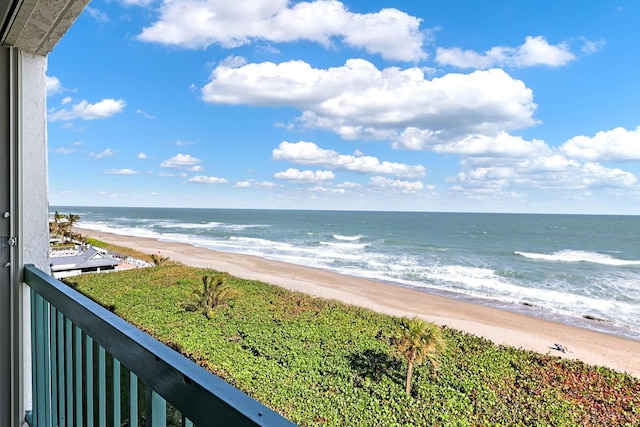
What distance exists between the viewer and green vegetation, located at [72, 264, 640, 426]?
16.3ft

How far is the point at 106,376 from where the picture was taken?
0.77 m

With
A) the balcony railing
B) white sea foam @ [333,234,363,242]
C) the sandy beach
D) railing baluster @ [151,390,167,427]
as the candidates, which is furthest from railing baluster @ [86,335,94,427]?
white sea foam @ [333,234,363,242]

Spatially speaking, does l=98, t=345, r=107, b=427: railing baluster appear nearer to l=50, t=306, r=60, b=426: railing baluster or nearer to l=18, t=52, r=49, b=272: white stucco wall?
l=50, t=306, r=60, b=426: railing baluster

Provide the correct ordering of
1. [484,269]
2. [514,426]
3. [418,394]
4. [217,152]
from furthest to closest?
[217,152] < [484,269] < [418,394] < [514,426]

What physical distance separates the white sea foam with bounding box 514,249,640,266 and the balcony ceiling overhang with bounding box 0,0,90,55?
20966mm

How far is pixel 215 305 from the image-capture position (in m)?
8.98

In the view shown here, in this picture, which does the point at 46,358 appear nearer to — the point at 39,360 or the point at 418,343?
the point at 39,360

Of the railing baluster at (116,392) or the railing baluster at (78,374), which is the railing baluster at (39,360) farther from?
the railing baluster at (116,392)

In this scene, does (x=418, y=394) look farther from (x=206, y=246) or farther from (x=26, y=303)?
(x=206, y=246)

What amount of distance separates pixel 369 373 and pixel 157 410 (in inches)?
242

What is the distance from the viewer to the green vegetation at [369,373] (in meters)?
4.97

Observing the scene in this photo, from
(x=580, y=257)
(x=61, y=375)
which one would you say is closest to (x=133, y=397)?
(x=61, y=375)

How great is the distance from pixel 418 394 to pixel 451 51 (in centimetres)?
1559

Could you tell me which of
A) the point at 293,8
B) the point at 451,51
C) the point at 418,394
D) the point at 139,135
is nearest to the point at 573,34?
the point at 451,51
